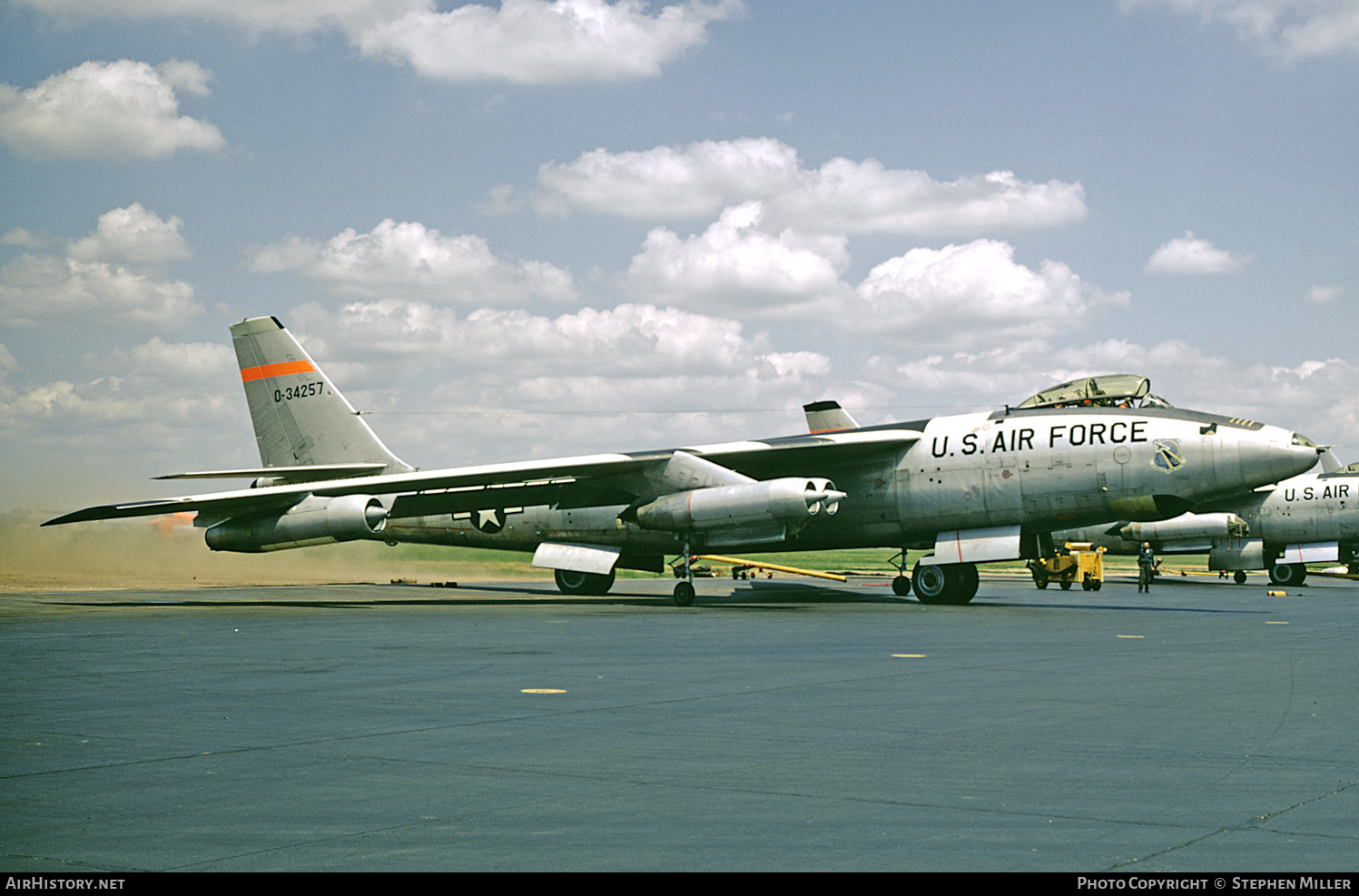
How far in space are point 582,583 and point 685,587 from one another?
6.80 metres

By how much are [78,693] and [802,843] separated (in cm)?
800

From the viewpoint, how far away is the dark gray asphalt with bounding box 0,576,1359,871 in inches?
202

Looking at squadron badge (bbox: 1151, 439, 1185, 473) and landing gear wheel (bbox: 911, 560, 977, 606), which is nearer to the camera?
squadron badge (bbox: 1151, 439, 1185, 473)

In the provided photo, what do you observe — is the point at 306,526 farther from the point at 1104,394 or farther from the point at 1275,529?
the point at 1275,529

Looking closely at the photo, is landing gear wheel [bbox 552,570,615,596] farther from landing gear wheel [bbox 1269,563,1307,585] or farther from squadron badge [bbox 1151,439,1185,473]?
landing gear wheel [bbox 1269,563,1307,585]

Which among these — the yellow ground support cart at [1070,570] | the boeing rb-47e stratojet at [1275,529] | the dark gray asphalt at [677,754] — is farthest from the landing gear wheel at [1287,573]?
the dark gray asphalt at [677,754]

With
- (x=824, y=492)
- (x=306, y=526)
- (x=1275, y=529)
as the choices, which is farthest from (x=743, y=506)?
(x=1275, y=529)

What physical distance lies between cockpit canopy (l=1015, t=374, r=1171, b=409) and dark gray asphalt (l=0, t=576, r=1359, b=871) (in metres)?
9.74

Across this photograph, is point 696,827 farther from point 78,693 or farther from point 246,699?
point 78,693

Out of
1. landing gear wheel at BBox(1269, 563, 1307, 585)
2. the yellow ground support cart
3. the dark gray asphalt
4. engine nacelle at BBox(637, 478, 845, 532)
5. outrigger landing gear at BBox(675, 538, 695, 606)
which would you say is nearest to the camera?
the dark gray asphalt

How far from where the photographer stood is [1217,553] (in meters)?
46.0

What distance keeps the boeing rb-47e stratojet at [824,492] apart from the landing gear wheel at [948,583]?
40 millimetres

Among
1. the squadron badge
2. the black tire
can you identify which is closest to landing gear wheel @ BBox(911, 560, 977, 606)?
the black tire

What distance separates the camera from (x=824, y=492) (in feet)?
82.5
